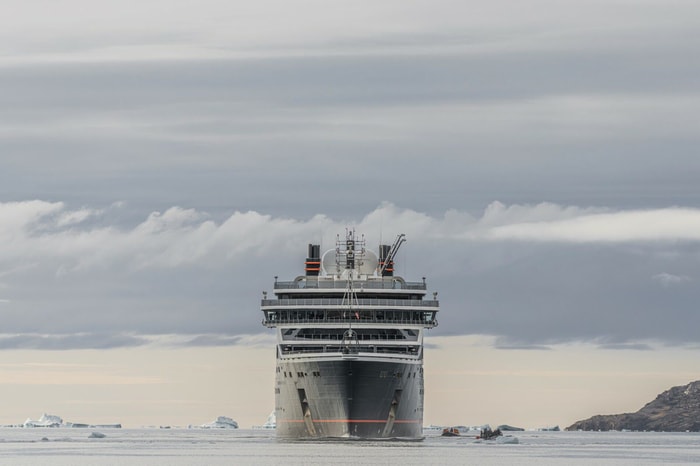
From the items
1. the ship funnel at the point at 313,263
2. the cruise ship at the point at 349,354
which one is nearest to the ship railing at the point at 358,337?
the cruise ship at the point at 349,354

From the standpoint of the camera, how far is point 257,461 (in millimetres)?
143750

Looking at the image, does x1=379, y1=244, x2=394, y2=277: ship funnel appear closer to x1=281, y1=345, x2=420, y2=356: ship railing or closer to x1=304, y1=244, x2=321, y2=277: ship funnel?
x1=304, y1=244, x2=321, y2=277: ship funnel

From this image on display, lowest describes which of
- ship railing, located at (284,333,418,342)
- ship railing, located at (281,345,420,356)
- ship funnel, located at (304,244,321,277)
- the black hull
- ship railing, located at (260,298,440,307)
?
the black hull

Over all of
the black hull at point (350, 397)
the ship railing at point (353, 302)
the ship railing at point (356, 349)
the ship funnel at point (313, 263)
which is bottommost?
the black hull at point (350, 397)

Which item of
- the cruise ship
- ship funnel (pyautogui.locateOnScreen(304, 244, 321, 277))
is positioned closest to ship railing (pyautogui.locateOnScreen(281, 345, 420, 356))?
the cruise ship

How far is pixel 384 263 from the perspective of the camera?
189m

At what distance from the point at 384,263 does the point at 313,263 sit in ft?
28.7

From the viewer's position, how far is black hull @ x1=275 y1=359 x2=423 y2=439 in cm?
16112

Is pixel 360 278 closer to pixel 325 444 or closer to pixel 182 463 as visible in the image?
pixel 325 444

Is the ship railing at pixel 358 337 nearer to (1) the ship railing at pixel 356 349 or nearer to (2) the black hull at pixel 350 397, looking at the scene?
(1) the ship railing at pixel 356 349

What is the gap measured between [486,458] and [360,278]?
104 feet

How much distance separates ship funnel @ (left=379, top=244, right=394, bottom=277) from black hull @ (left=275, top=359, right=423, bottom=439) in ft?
60.3

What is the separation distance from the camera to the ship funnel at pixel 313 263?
7352 inches

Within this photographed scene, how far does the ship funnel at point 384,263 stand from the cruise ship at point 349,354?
20.3 feet
